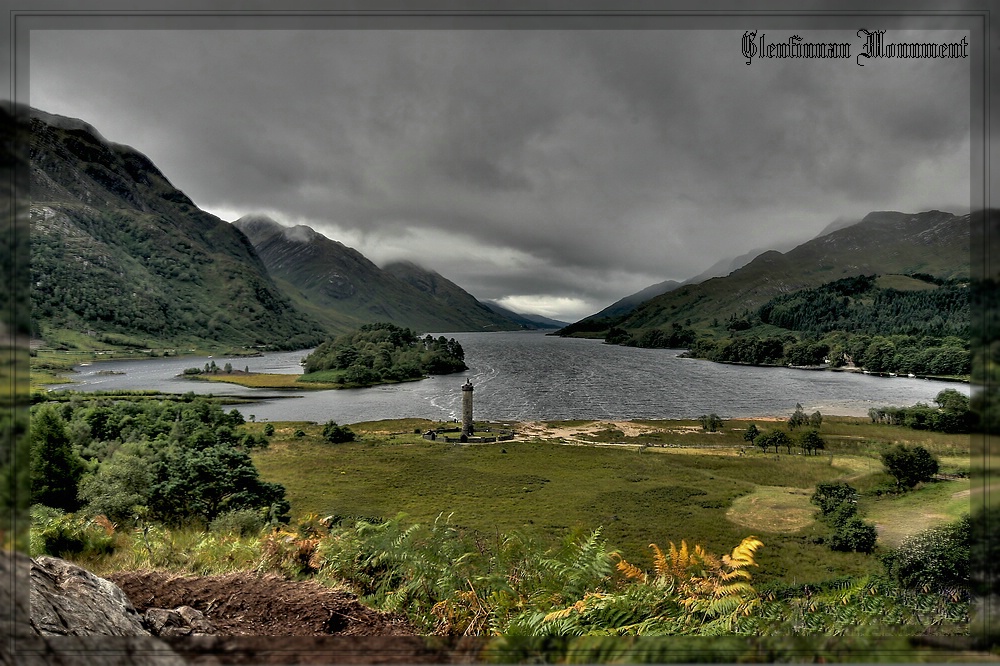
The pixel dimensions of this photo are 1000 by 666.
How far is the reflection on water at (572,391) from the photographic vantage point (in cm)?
5309

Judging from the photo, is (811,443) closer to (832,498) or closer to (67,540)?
(832,498)

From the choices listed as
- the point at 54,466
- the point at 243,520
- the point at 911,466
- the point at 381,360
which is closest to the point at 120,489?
the point at 54,466

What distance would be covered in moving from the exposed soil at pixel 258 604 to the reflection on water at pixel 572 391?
51.5 metres

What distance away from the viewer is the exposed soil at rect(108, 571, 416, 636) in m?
2.31

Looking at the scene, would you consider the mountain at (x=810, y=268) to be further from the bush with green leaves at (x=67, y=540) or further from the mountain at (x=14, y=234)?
the bush with green leaves at (x=67, y=540)

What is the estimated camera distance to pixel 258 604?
2389 mm

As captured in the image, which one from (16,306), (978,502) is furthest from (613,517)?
(16,306)

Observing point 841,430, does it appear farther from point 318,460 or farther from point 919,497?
point 318,460

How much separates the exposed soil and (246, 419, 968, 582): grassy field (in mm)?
11220

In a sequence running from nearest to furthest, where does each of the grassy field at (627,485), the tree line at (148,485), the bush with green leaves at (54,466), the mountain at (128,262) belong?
the mountain at (128,262) → the tree line at (148,485) → the bush with green leaves at (54,466) → the grassy field at (627,485)

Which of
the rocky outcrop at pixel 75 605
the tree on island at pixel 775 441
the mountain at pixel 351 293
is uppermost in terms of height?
the mountain at pixel 351 293

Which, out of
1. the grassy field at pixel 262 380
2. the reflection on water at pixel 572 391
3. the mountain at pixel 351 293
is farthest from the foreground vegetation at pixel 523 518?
the mountain at pixel 351 293

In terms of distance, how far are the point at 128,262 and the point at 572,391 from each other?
62.0m

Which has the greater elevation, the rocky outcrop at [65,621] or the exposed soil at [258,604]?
the rocky outcrop at [65,621]
